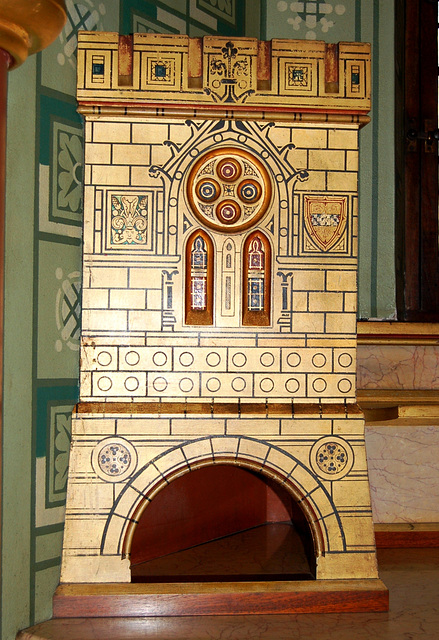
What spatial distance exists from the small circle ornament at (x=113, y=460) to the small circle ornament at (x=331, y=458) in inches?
19.0

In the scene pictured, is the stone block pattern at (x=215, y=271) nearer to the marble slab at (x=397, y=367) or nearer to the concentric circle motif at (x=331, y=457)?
the concentric circle motif at (x=331, y=457)

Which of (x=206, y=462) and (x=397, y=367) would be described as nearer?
(x=206, y=462)

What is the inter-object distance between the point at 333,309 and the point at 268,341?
0.20 meters

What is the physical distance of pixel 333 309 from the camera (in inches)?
74.9

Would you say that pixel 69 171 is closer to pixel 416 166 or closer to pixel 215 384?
pixel 215 384

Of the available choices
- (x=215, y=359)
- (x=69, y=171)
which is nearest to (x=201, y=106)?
(x=69, y=171)

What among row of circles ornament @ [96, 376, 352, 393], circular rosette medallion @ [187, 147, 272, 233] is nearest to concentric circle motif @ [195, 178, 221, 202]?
circular rosette medallion @ [187, 147, 272, 233]

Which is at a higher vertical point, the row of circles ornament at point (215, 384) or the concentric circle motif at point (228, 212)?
the concentric circle motif at point (228, 212)

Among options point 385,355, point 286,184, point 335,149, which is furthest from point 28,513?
point 385,355

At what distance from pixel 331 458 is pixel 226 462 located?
0.92ft

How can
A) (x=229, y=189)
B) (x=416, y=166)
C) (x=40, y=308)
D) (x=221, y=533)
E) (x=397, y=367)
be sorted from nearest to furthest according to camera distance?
(x=40, y=308)
(x=229, y=189)
(x=221, y=533)
(x=397, y=367)
(x=416, y=166)

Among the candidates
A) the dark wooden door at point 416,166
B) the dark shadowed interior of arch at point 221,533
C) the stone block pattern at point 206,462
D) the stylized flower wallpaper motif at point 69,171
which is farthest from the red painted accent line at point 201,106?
the dark shadowed interior of arch at point 221,533

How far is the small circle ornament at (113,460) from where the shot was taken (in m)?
1.81

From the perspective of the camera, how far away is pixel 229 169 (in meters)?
1.88
